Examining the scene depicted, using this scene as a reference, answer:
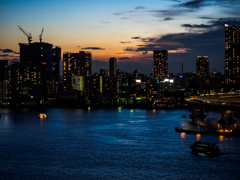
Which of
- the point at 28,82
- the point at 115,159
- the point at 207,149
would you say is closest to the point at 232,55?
the point at 28,82

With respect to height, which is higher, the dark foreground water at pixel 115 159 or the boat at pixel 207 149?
the boat at pixel 207 149

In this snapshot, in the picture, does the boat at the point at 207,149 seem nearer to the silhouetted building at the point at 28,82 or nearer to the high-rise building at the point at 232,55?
the high-rise building at the point at 232,55

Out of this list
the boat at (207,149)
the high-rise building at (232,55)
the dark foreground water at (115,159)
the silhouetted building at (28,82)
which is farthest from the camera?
the silhouetted building at (28,82)

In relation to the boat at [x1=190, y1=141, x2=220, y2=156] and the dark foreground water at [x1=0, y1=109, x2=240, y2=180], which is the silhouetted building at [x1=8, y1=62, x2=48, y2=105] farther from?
the boat at [x1=190, y1=141, x2=220, y2=156]

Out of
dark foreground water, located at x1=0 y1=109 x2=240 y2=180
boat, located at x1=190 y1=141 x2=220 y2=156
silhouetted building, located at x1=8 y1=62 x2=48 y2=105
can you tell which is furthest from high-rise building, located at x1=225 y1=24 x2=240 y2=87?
boat, located at x1=190 y1=141 x2=220 y2=156

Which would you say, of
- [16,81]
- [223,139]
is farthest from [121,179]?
[16,81]

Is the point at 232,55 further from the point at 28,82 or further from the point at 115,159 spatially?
the point at 115,159

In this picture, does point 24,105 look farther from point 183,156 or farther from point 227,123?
point 183,156

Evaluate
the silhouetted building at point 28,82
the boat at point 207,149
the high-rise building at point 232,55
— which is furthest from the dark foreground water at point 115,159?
the silhouetted building at point 28,82
